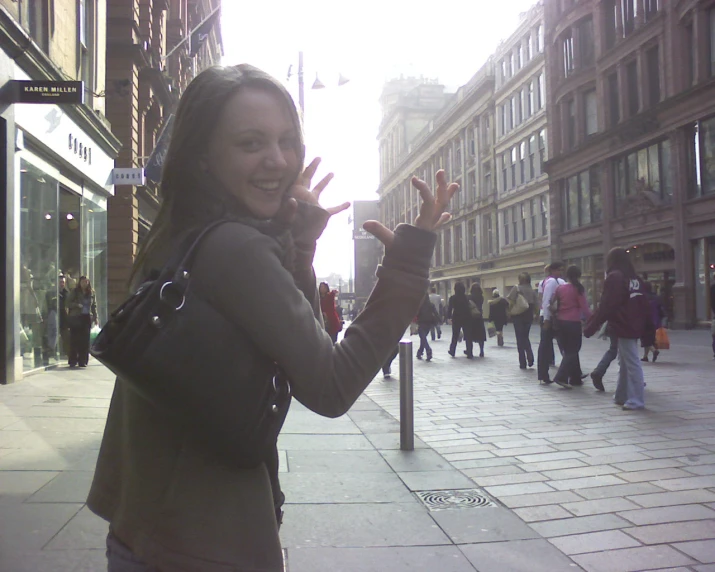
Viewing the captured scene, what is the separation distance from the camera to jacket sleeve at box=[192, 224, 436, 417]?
1126 mm

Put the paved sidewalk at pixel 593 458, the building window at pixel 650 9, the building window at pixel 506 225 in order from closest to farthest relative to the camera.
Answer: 1. the paved sidewalk at pixel 593 458
2. the building window at pixel 650 9
3. the building window at pixel 506 225

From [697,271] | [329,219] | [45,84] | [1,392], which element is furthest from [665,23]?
[329,219]

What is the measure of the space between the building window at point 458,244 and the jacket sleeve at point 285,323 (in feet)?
192

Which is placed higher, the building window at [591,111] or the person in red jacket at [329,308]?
the building window at [591,111]

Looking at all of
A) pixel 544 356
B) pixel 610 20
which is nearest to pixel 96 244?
pixel 544 356

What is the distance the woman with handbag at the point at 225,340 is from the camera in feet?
3.64

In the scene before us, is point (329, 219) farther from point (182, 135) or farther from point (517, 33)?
point (517, 33)

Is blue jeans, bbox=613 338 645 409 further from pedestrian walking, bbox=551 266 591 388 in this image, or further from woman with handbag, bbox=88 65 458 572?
woman with handbag, bbox=88 65 458 572

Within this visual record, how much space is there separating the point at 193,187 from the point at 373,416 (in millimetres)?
7274

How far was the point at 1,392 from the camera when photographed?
9203 mm

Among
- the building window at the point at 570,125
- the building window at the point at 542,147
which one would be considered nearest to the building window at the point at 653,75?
the building window at the point at 570,125

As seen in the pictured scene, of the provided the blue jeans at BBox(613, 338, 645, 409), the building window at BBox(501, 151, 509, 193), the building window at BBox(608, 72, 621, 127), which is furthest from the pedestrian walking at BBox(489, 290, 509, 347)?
the building window at BBox(501, 151, 509, 193)

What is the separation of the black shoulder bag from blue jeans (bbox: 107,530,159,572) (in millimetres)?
276

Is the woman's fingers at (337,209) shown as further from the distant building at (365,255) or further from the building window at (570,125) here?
the building window at (570,125)
